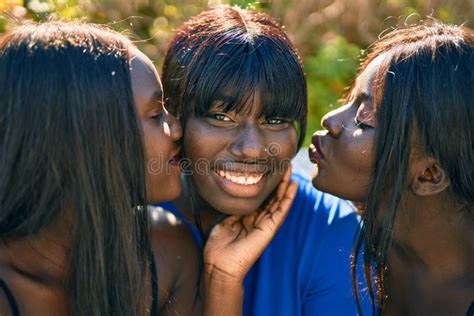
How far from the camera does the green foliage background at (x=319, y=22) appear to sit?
421 centimetres

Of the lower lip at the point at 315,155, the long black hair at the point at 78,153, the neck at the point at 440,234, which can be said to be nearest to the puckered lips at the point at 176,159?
the long black hair at the point at 78,153

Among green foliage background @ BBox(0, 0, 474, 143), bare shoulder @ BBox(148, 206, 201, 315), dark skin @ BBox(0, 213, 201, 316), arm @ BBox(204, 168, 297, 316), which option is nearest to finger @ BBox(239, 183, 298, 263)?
arm @ BBox(204, 168, 297, 316)

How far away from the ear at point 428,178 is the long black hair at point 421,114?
0.09 ft

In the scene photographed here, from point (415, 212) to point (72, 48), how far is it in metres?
1.36

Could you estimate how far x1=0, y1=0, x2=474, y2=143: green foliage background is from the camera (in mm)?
4207

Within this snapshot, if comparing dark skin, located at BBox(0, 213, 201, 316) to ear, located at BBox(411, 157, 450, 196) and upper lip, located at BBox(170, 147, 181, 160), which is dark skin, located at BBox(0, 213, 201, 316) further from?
ear, located at BBox(411, 157, 450, 196)

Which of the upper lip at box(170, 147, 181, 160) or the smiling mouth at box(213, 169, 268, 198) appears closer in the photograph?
the upper lip at box(170, 147, 181, 160)

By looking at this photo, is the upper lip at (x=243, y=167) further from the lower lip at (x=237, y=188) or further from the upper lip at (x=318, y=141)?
the upper lip at (x=318, y=141)

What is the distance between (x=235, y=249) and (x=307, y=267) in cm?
32

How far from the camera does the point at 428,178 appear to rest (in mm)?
2701

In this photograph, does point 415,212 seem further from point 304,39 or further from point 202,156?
point 304,39

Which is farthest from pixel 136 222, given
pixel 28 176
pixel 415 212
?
pixel 415 212

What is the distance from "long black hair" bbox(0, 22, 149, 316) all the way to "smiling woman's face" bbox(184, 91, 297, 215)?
0.43m

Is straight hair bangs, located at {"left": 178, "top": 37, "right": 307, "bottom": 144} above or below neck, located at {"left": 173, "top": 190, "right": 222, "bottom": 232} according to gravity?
above
